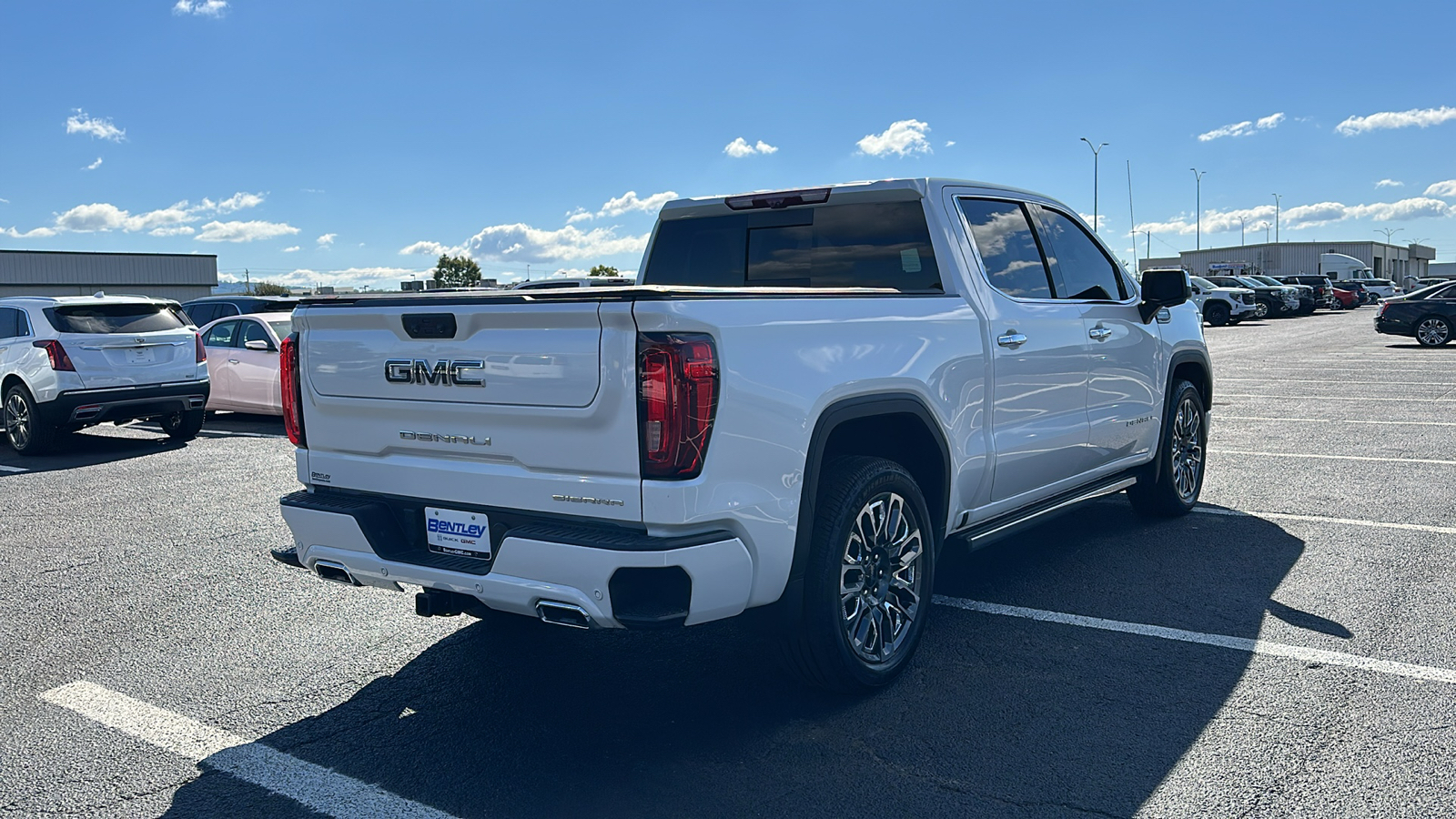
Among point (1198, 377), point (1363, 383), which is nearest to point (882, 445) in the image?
point (1198, 377)

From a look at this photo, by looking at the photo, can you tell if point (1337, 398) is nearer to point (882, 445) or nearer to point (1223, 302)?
point (882, 445)

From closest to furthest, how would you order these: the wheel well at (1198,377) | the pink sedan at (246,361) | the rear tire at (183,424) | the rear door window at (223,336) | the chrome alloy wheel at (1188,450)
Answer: the chrome alloy wheel at (1188,450) < the wheel well at (1198,377) < the rear tire at (183,424) < the pink sedan at (246,361) < the rear door window at (223,336)

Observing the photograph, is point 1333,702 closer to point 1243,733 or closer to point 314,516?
point 1243,733

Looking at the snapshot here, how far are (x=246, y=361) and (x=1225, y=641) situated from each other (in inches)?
478

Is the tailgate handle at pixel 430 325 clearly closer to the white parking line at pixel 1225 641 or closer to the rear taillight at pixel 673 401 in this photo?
the rear taillight at pixel 673 401

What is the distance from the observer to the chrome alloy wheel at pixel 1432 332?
26047 mm

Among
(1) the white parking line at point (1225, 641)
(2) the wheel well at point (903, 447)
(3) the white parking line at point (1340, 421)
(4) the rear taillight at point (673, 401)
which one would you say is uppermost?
(4) the rear taillight at point (673, 401)

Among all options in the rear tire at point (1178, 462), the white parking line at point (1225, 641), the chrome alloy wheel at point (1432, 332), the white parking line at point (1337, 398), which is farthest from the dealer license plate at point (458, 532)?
the chrome alloy wheel at point (1432, 332)

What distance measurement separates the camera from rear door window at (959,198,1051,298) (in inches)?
205

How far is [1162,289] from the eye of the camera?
20.9 feet

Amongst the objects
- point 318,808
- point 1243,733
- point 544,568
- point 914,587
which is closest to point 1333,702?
point 1243,733

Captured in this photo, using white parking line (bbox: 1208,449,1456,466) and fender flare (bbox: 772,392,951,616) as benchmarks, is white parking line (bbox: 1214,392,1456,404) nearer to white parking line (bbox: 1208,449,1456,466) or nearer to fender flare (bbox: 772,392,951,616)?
white parking line (bbox: 1208,449,1456,466)

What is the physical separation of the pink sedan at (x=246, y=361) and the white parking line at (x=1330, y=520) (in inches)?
403

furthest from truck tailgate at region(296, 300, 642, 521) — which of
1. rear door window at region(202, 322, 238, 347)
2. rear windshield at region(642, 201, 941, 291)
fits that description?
rear door window at region(202, 322, 238, 347)
